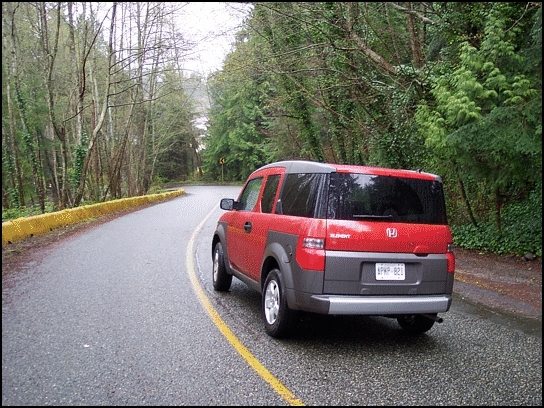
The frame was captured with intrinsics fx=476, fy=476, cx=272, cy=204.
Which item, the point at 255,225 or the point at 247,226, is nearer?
the point at 255,225

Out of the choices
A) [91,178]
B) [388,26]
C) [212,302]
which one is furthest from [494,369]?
[91,178]

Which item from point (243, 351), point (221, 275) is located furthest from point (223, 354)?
point (221, 275)

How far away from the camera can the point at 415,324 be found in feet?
17.7

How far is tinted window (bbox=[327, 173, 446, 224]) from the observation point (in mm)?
4699

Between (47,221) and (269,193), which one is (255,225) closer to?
(269,193)

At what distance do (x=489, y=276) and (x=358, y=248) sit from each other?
5.09 m

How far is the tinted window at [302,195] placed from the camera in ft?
15.5

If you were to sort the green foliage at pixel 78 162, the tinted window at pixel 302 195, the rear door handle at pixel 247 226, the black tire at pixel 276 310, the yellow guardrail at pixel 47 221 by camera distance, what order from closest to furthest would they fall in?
1. the tinted window at pixel 302 195
2. the black tire at pixel 276 310
3. the rear door handle at pixel 247 226
4. the yellow guardrail at pixel 47 221
5. the green foliage at pixel 78 162

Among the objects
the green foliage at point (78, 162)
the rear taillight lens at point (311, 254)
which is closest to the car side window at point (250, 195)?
the rear taillight lens at point (311, 254)

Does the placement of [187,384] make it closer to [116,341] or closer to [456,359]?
[116,341]

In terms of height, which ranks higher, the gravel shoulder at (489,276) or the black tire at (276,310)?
the black tire at (276,310)

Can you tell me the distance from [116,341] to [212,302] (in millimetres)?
1892

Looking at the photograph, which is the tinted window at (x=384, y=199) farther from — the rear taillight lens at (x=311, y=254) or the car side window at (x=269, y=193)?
the car side window at (x=269, y=193)

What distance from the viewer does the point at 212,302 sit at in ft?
21.7
